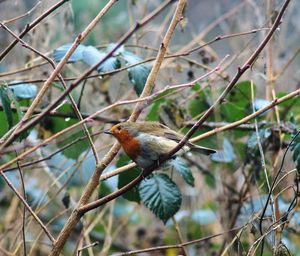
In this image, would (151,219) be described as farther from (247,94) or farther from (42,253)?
(247,94)

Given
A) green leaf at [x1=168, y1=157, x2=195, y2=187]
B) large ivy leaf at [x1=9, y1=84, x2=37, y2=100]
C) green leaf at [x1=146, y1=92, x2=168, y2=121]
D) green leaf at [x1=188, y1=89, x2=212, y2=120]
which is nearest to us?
green leaf at [x1=168, y1=157, x2=195, y2=187]

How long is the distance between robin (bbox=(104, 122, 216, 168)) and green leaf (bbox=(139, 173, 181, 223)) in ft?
0.58

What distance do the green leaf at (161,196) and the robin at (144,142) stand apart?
0.18 meters

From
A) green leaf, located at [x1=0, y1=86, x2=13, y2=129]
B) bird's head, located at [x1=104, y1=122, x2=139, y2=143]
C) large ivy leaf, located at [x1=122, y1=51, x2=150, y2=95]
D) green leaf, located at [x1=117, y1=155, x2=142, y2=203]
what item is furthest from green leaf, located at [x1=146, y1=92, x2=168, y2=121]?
green leaf, located at [x1=0, y1=86, x2=13, y2=129]

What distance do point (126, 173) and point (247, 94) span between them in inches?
36.9

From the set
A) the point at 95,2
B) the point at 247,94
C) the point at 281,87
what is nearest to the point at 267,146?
the point at 247,94

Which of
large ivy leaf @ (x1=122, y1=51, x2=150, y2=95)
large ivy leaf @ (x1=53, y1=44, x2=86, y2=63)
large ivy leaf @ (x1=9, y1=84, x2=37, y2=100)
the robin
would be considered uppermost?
large ivy leaf @ (x1=53, y1=44, x2=86, y2=63)

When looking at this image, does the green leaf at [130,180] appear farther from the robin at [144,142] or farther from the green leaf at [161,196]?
the robin at [144,142]

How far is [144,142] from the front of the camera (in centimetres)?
235

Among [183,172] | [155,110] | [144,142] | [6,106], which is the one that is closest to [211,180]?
[155,110]

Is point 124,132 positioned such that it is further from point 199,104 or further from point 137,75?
point 199,104

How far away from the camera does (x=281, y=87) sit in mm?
4625

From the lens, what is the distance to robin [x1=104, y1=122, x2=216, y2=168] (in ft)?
7.48

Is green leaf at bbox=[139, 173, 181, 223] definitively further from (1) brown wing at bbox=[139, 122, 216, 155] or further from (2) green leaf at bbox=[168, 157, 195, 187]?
(1) brown wing at bbox=[139, 122, 216, 155]
